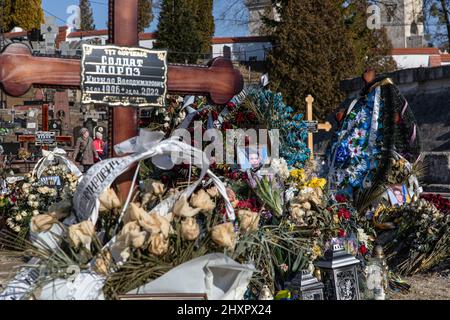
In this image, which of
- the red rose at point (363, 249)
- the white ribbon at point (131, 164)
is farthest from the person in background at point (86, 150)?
the white ribbon at point (131, 164)

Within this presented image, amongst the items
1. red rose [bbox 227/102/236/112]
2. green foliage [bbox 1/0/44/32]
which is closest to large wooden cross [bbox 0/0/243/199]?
red rose [bbox 227/102/236/112]

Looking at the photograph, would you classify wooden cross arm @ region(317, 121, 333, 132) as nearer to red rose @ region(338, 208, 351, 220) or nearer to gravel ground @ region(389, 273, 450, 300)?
gravel ground @ region(389, 273, 450, 300)

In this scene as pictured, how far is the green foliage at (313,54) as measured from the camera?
28.9 metres

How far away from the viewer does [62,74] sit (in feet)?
14.9

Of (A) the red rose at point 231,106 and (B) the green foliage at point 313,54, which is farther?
(B) the green foliage at point 313,54

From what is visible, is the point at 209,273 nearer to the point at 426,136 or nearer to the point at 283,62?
the point at 426,136

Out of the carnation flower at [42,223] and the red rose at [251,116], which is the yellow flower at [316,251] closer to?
the carnation flower at [42,223]

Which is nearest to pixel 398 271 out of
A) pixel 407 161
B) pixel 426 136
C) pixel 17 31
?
pixel 407 161

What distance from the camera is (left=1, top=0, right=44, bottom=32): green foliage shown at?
5116 cm

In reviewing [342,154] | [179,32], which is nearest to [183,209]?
[342,154]

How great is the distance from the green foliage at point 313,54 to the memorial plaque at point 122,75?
2353 centimetres

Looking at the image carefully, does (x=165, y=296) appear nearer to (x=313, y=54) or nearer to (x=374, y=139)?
(x=374, y=139)

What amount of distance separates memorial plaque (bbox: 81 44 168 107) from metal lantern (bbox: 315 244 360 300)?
160 centimetres

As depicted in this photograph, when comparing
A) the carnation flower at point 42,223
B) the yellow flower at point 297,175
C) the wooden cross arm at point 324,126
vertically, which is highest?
the wooden cross arm at point 324,126
